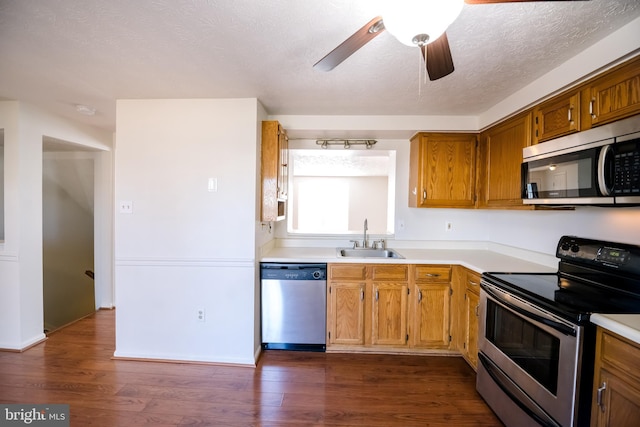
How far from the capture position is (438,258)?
8.34ft

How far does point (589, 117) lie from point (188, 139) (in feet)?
8.90

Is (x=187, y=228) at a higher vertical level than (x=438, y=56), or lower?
lower

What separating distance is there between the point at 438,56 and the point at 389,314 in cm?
207

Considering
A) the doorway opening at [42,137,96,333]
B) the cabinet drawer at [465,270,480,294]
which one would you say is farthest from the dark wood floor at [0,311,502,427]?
the doorway opening at [42,137,96,333]

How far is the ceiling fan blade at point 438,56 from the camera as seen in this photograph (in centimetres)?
A: 111

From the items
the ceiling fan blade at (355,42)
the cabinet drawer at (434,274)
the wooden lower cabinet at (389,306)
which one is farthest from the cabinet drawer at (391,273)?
the ceiling fan blade at (355,42)

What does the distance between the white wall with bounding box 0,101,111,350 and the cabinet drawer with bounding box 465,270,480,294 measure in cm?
A: 389

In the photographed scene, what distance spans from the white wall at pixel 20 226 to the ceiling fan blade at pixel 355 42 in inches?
116

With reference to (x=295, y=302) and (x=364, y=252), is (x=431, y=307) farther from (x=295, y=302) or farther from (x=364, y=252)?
(x=295, y=302)

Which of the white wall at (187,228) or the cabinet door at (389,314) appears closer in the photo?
the white wall at (187,228)

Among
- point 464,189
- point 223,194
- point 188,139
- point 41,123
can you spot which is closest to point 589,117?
point 464,189

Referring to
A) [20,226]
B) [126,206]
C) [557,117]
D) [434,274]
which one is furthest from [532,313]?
[20,226]

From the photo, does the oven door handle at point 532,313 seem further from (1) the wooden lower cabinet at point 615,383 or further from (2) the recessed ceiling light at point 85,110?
(2) the recessed ceiling light at point 85,110

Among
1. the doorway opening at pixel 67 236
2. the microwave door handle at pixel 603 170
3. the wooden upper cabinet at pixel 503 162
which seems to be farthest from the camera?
the doorway opening at pixel 67 236
